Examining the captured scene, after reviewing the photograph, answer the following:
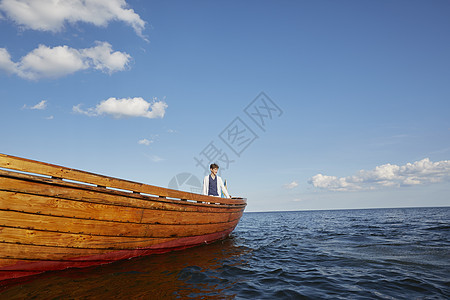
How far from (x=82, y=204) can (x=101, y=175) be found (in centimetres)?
62

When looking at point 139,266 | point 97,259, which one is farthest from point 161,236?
point 97,259

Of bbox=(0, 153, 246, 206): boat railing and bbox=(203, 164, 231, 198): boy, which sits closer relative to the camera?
bbox=(0, 153, 246, 206): boat railing

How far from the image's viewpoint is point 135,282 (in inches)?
164

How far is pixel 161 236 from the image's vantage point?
590 cm

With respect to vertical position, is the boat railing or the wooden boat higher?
the boat railing

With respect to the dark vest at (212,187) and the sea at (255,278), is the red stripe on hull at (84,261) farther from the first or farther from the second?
the dark vest at (212,187)

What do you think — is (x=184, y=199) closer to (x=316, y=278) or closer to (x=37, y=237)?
(x=37, y=237)

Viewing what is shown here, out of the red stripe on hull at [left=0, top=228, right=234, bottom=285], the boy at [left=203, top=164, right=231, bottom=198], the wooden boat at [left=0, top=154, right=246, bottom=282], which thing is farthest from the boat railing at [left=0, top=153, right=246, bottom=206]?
the boy at [left=203, top=164, right=231, bottom=198]

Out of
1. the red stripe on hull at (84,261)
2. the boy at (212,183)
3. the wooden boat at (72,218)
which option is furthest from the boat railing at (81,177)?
the boy at (212,183)

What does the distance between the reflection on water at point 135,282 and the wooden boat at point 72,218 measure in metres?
0.29

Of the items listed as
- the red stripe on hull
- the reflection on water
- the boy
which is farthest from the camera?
the boy

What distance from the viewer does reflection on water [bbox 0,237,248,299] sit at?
3644mm

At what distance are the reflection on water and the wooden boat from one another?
0.96 feet

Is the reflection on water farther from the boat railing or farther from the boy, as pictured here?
the boy
